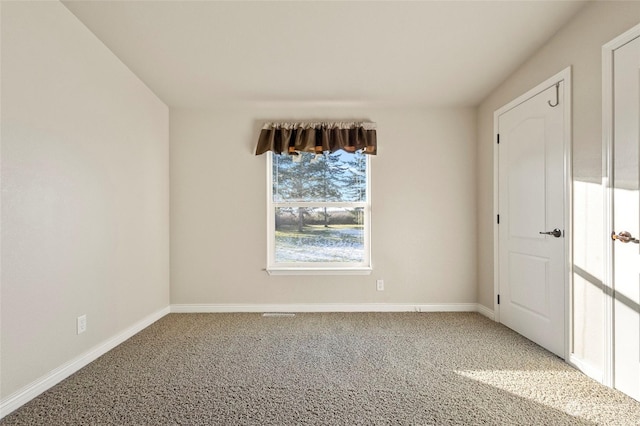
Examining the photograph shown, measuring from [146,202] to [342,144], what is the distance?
7.02 ft

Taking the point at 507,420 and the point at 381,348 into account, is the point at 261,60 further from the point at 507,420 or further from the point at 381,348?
the point at 507,420

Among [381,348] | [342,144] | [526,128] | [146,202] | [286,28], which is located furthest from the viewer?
[342,144]

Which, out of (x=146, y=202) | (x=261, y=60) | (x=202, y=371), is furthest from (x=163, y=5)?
(x=202, y=371)

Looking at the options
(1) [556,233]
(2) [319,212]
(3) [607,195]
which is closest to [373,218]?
(2) [319,212]

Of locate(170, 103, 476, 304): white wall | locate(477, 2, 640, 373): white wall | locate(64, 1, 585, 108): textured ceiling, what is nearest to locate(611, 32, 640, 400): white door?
locate(477, 2, 640, 373): white wall

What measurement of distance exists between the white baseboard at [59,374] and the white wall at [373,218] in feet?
3.04

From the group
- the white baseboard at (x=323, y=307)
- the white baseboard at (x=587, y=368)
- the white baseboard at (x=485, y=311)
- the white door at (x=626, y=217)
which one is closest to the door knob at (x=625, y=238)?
the white door at (x=626, y=217)

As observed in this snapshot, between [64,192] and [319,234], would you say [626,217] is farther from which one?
[64,192]

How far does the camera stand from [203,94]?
3324 mm

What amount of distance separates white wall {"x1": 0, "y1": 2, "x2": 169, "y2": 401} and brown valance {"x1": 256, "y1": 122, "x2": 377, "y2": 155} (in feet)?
4.16

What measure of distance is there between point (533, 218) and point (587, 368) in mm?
1154

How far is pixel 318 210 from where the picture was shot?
3.80 metres

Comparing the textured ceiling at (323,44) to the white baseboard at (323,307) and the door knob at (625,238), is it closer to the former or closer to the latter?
the door knob at (625,238)

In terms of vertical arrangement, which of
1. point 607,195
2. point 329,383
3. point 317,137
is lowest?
point 329,383
